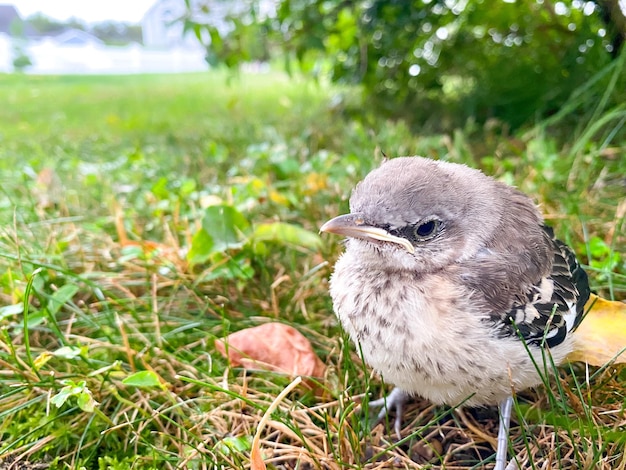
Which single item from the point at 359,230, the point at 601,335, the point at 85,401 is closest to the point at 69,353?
the point at 85,401

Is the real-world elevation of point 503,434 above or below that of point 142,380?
below

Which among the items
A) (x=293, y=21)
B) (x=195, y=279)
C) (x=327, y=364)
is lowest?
(x=327, y=364)

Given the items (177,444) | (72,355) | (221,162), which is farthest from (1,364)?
(221,162)

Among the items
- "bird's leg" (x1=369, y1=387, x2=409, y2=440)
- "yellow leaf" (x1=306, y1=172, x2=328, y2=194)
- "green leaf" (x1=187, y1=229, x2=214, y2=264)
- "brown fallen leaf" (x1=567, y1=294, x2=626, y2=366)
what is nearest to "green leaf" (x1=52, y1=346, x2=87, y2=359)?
"green leaf" (x1=187, y1=229, x2=214, y2=264)

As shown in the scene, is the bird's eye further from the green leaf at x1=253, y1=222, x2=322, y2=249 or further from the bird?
the green leaf at x1=253, y1=222, x2=322, y2=249

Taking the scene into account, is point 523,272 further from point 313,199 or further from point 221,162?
point 221,162

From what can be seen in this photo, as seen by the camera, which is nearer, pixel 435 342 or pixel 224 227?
pixel 435 342

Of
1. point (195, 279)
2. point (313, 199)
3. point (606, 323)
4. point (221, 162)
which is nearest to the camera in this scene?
point (606, 323)

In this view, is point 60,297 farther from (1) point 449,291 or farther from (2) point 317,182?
(2) point 317,182
